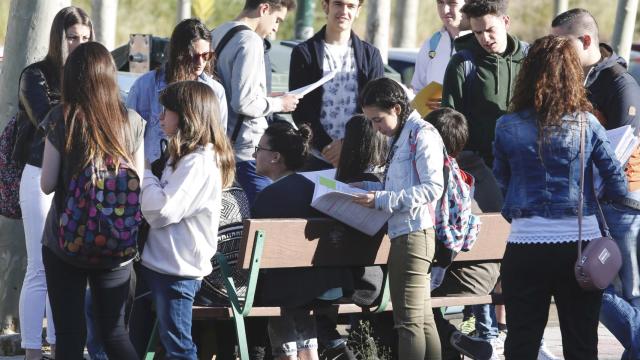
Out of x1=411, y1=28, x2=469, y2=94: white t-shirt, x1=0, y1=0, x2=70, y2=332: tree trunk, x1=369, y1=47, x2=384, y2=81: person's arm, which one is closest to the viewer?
x1=0, y1=0, x2=70, y2=332: tree trunk

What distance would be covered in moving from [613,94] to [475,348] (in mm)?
1487

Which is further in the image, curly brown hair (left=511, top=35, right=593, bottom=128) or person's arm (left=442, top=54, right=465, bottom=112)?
person's arm (left=442, top=54, right=465, bottom=112)

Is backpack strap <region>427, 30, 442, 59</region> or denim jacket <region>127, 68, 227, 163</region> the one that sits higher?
backpack strap <region>427, 30, 442, 59</region>

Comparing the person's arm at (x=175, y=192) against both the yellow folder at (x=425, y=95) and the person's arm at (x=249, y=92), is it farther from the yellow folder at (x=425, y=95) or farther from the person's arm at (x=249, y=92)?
the yellow folder at (x=425, y=95)

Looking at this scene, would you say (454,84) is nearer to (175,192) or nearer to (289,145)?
(289,145)

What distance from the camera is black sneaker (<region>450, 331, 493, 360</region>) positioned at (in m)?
6.12

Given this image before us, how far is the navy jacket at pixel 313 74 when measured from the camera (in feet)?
23.5

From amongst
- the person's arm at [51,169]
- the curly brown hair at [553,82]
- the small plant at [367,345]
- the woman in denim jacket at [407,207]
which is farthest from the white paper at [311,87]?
the person's arm at [51,169]

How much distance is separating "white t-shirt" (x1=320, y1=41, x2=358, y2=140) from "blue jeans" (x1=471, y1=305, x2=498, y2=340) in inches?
54.3

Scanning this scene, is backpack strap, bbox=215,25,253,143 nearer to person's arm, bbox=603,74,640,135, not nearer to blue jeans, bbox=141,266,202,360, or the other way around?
blue jeans, bbox=141,266,202,360

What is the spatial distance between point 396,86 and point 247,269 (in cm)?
112

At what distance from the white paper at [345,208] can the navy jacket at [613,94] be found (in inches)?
51.0

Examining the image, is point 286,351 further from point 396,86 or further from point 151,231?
point 396,86

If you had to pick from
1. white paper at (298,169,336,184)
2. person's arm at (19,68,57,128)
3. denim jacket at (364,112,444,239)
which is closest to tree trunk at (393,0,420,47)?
white paper at (298,169,336,184)
